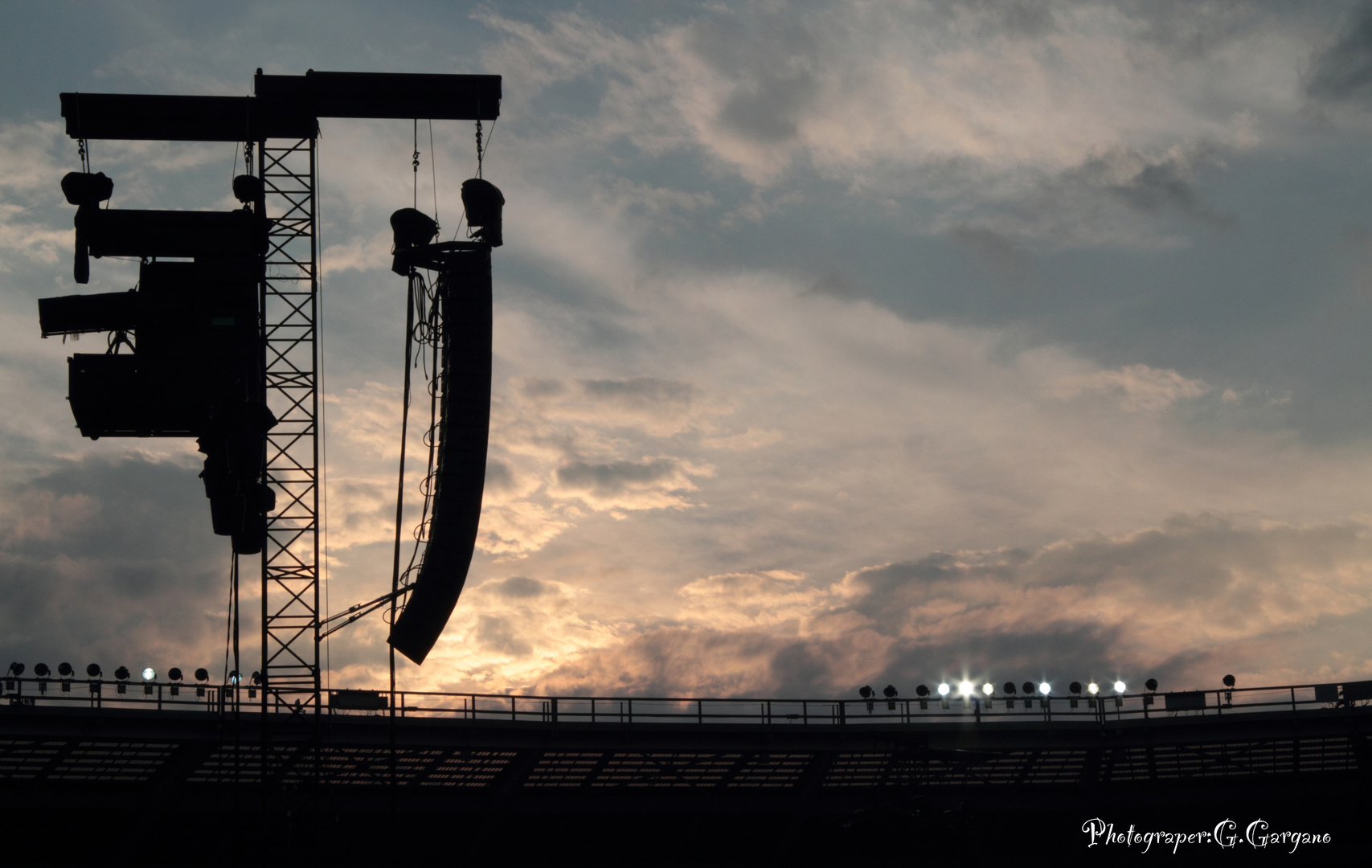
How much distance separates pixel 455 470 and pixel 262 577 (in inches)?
258

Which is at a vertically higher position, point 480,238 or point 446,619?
point 480,238

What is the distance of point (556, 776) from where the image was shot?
45438 millimetres

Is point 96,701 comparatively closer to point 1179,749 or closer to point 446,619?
point 446,619

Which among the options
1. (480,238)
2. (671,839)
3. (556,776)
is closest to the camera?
(480,238)

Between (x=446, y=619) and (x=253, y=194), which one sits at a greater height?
(x=253, y=194)

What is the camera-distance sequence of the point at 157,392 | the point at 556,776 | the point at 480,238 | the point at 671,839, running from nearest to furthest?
1. the point at 157,392
2. the point at 480,238
3. the point at 556,776
4. the point at 671,839

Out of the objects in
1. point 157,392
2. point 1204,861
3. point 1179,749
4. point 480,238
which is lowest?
point 1204,861

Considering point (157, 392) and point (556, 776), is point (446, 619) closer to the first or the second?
point (157, 392)

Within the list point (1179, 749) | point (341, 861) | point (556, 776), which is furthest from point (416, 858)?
point (1179, 749)

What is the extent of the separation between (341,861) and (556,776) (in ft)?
30.3

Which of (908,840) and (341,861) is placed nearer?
(341,861)

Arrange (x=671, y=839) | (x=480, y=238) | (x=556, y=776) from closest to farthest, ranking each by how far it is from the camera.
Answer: (x=480, y=238) → (x=556, y=776) → (x=671, y=839)

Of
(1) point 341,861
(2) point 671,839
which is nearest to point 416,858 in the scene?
(1) point 341,861

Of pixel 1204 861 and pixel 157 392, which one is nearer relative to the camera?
pixel 157 392
